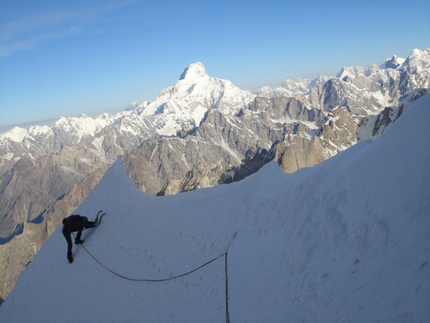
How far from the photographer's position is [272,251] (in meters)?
12.9

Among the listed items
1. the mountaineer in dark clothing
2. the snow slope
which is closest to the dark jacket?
the mountaineer in dark clothing

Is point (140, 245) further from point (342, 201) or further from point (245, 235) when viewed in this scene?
point (342, 201)

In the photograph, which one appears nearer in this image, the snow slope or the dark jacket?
the snow slope

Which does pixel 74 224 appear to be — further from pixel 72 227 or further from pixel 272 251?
pixel 272 251

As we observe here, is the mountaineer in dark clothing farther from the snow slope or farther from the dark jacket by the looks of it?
the snow slope

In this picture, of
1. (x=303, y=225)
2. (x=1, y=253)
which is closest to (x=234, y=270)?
(x=303, y=225)

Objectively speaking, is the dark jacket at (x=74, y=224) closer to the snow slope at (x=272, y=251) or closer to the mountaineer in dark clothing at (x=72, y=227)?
the mountaineer in dark clothing at (x=72, y=227)

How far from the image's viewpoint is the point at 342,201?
427 inches

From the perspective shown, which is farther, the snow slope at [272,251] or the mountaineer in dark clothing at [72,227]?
the mountaineer in dark clothing at [72,227]

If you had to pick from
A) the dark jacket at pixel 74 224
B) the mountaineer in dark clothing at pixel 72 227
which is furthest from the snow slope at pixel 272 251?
the dark jacket at pixel 74 224

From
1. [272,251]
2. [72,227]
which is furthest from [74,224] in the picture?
[272,251]

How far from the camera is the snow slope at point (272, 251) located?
24.7ft

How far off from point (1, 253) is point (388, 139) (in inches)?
8735

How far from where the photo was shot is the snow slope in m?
7.52
